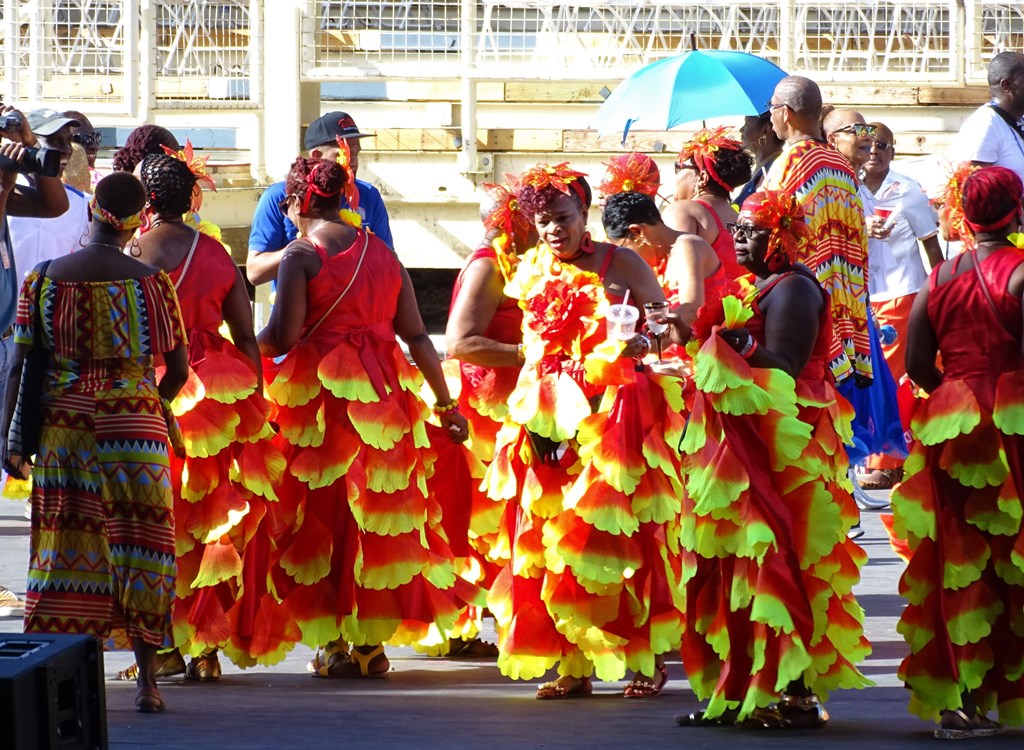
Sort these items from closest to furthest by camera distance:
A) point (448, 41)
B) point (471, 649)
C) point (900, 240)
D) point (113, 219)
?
point (113, 219) < point (471, 649) < point (900, 240) < point (448, 41)

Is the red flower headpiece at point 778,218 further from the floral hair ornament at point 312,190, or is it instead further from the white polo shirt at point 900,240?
the white polo shirt at point 900,240

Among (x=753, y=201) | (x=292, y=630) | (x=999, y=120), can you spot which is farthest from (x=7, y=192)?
(x=999, y=120)

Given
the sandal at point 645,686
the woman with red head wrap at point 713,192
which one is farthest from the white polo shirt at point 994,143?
the sandal at point 645,686

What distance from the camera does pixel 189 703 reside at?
734 cm

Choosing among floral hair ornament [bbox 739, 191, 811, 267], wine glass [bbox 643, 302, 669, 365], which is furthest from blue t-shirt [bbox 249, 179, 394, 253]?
floral hair ornament [bbox 739, 191, 811, 267]

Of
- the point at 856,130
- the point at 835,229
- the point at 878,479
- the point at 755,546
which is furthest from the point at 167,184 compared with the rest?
the point at 878,479

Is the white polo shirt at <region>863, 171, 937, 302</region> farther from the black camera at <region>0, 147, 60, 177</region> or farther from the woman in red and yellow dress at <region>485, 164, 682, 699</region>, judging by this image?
the black camera at <region>0, 147, 60, 177</region>

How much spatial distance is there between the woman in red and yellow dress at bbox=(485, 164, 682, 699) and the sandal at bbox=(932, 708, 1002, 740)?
1.22m

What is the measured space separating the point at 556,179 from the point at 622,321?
2.39ft

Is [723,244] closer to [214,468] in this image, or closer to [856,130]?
[214,468]

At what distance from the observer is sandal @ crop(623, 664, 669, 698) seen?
753 centimetres

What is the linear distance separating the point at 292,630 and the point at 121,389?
1.46 m

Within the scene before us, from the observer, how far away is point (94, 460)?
6.96 meters

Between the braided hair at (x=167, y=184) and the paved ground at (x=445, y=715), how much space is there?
1.89 meters
